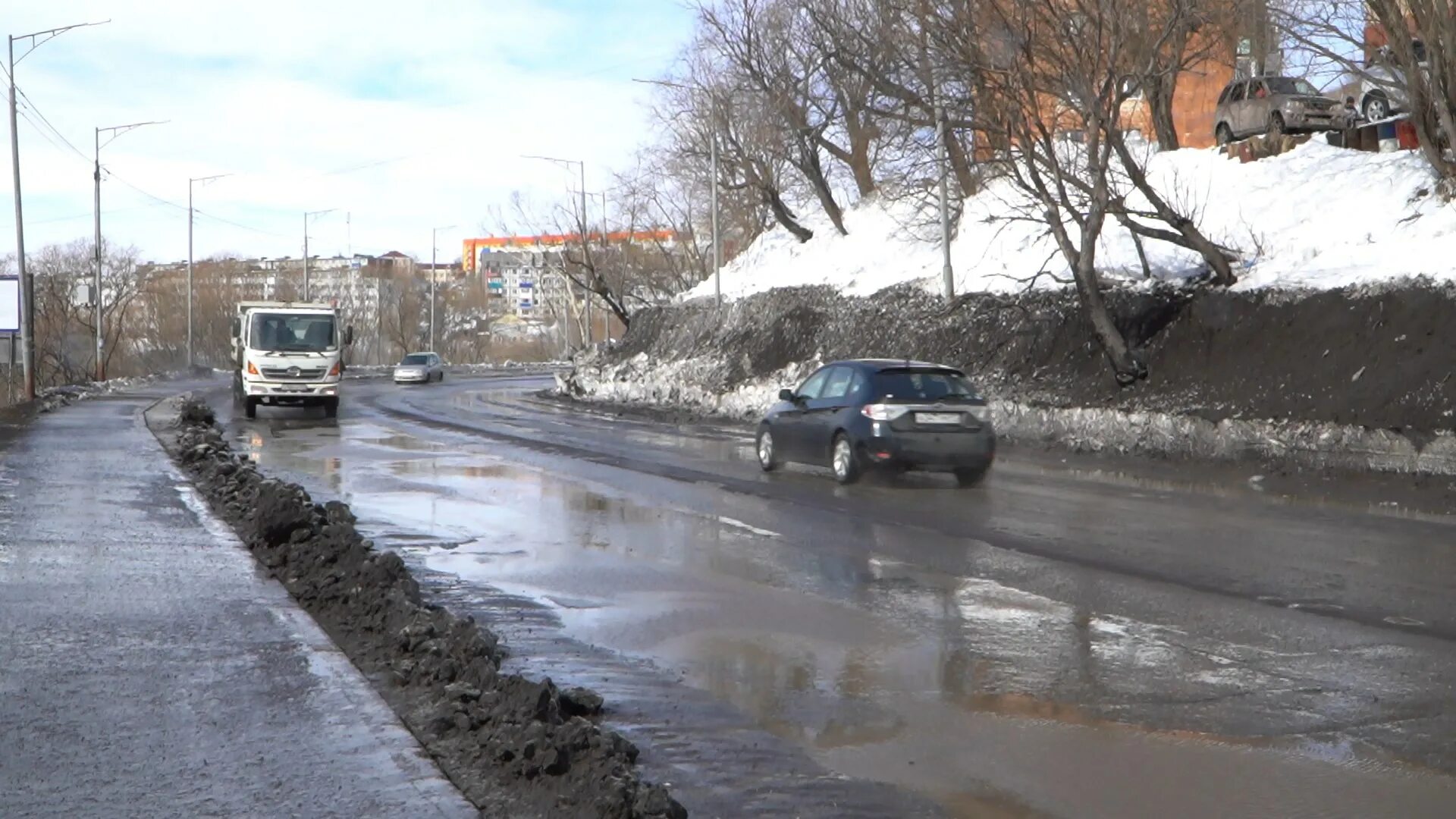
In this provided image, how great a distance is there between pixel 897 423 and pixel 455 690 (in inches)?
443

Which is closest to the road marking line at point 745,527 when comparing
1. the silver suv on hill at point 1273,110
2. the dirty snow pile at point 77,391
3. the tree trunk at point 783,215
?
the silver suv on hill at point 1273,110

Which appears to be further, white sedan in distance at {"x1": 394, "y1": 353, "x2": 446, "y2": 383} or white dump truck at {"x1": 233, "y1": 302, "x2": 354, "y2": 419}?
white sedan in distance at {"x1": 394, "y1": 353, "x2": 446, "y2": 383}

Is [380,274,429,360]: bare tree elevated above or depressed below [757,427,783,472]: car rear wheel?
above

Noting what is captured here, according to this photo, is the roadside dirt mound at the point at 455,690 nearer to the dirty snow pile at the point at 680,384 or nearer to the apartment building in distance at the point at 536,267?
the dirty snow pile at the point at 680,384

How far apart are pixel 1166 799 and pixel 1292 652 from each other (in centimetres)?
300

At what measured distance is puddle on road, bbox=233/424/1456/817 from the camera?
5.66m

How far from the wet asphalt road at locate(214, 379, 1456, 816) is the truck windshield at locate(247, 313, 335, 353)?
15.3 meters

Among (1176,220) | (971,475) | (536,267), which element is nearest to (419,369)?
(536,267)

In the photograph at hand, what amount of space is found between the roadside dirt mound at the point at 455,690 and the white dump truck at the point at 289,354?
20.0 m

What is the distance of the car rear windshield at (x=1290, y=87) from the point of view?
33031 millimetres

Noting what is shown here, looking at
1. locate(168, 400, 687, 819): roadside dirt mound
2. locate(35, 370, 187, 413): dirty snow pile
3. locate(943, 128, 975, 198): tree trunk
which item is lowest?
locate(35, 370, 187, 413): dirty snow pile

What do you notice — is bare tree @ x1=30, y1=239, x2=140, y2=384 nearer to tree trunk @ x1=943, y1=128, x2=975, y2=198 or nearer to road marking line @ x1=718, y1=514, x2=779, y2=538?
tree trunk @ x1=943, y1=128, x2=975, y2=198

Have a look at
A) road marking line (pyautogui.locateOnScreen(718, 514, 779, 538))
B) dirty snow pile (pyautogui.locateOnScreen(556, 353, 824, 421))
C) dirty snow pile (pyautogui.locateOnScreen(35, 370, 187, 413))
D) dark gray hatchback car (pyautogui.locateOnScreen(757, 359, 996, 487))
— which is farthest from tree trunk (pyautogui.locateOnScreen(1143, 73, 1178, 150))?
dirty snow pile (pyautogui.locateOnScreen(35, 370, 187, 413))

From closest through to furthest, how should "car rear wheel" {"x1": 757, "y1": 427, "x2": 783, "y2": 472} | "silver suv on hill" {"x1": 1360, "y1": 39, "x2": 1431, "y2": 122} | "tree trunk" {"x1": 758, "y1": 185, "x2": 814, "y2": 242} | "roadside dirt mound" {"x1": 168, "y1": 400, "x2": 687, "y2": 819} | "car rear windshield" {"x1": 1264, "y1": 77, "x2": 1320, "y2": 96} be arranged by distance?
1. "roadside dirt mound" {"x1": 168, "y1": 400, "x2": 687, "y2": 819}
2. "car rear wheel" {"x1": 757, "y1": 427, "x2": 783, "y2": 472}
3. "silver suv on hill" {"x1": 1360, "y1": 39, "x2": 1431, "y2": 122}
4. "car rear windshield" {"x1": 1264, "y1": 77, "x2": 1320, "y2": 96}
5. "tree trunk" {"x1": 758, "y1": 185, "x2": 814, "y2": 242}
